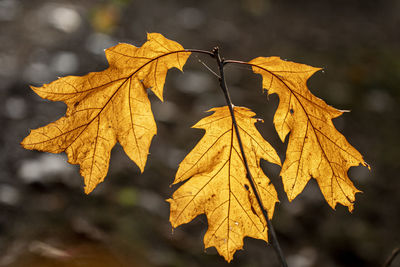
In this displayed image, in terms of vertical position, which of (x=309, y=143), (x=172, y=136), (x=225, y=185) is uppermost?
(x=309, y=143)

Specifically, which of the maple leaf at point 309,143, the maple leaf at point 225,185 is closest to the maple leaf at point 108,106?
the maple leaf at point 225,185

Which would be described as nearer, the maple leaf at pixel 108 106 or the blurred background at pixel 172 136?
the maple leaf at pixel 108 106

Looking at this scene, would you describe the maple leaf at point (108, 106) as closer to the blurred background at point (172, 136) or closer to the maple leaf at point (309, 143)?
the maple leaf at point (309, 143)

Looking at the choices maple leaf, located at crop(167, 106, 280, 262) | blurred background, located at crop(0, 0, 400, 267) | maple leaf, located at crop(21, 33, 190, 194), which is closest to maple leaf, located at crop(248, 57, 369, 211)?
maple leaf, located at crop(167, 106, 280, 262)

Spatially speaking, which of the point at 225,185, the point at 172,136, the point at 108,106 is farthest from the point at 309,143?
the point at 172,136

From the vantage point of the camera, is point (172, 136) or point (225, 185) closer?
point (225, 185)

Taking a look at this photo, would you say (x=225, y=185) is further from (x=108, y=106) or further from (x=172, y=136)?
(x=172, y=136)

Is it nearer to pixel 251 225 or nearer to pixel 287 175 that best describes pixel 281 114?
pixel 287 175
